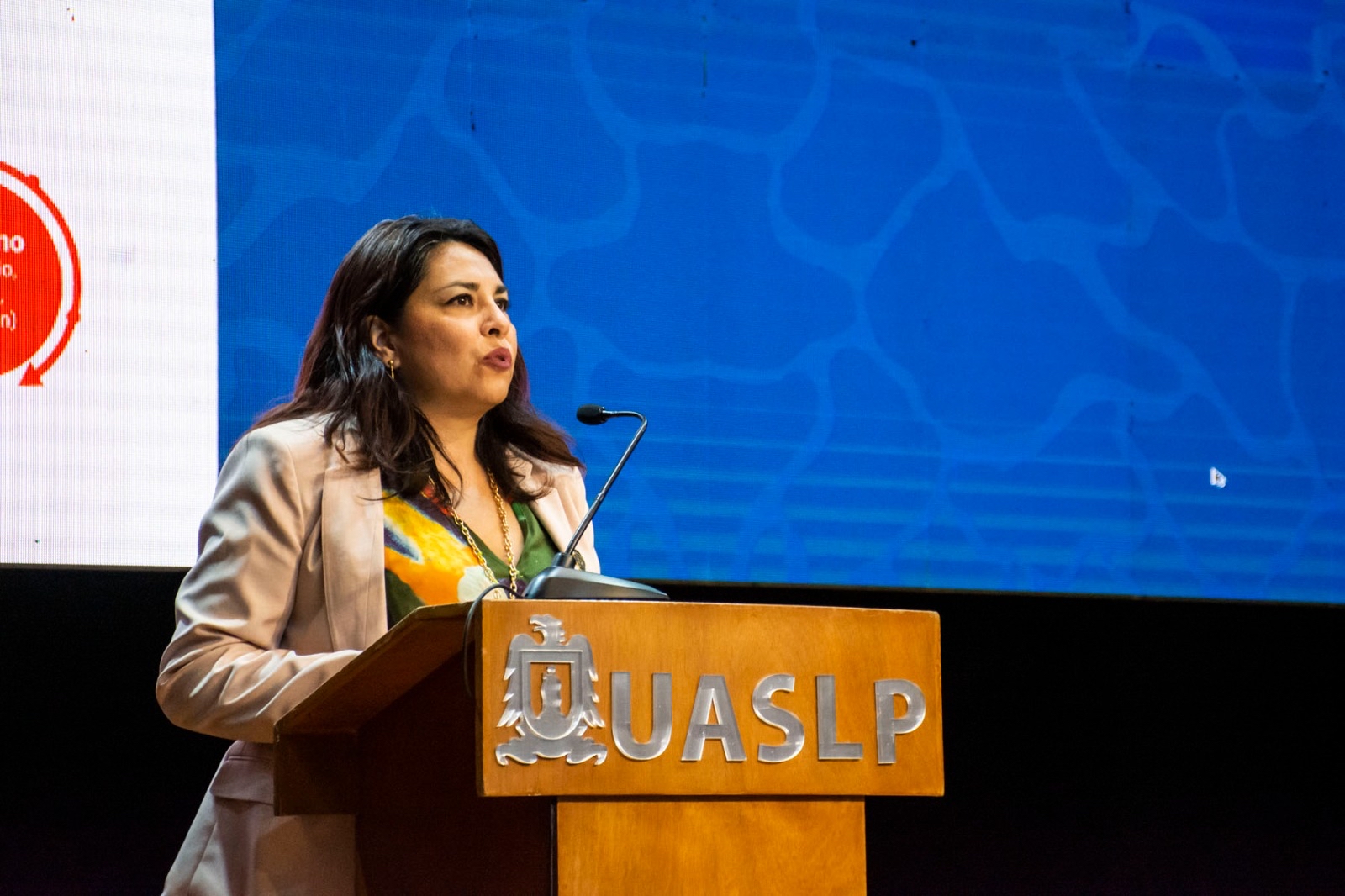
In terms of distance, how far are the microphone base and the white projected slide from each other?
1.29 metres

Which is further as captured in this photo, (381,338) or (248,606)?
(381,338)

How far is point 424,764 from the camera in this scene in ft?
4.75

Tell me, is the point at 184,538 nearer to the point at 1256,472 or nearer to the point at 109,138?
the point at 109,138

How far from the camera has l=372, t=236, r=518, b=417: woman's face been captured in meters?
2.12

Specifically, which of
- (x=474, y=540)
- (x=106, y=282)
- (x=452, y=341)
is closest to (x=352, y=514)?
(x=474, y=540)

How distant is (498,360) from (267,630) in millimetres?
537

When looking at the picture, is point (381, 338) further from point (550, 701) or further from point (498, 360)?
point (550, 701)

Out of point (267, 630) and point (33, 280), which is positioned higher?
point (33, 280)

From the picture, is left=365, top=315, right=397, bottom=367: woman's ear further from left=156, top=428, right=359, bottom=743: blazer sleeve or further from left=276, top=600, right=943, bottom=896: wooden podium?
left=276, top=600, right=943, bottom=896: wooden podium

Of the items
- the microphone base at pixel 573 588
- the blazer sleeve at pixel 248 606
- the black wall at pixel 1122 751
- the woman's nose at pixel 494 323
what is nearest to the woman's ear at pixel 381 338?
the woman's nose at pixel 494 323

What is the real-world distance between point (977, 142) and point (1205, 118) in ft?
1.91

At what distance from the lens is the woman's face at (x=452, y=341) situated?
212 centimetres

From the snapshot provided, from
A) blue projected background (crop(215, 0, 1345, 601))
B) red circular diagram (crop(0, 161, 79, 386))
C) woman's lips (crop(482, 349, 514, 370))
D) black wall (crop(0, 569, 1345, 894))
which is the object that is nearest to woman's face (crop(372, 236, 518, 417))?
woman's lips (crop(482, 349, 514, 370))

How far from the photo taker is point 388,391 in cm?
210
